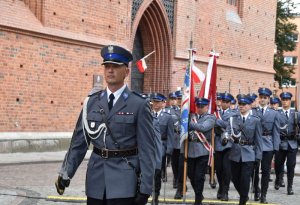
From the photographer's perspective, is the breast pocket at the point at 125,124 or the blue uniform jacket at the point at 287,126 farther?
the blue uniform jacket at the point at 287,126

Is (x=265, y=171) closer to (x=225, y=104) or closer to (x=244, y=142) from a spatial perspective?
(x=244, y=142)

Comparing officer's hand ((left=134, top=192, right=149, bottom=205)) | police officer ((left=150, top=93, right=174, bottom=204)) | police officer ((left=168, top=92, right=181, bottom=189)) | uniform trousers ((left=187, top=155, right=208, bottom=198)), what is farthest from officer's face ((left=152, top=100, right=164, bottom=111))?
officer's hand ((left=134, top=192, right=149, bottom=205))

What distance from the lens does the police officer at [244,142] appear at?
9.59 metres

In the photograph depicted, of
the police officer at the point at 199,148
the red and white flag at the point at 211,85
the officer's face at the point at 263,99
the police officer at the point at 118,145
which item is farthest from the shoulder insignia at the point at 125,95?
the red and white flag at the point at 211,85

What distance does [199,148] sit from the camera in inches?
386

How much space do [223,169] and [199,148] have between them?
1.73 m

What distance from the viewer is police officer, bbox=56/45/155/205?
4918 millimetres

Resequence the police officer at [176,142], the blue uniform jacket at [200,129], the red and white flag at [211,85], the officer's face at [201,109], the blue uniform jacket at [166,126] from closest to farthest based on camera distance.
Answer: the blue uniform jacket at [200,129], the officer's face at [201,109], the blue uniform jacket at [166,126], the red and white flag at [211,85], the police officer at [176,142]

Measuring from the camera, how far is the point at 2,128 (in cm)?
1612

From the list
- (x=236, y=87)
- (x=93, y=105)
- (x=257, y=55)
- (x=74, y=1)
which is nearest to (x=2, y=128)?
(x=74, y=1)

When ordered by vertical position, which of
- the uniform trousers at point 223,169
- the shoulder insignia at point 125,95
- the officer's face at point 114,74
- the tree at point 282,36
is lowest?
the uniform trousers at point 223,169

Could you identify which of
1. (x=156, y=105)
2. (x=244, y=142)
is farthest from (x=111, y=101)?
(x=156, y=105)

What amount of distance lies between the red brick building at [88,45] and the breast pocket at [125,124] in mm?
11571

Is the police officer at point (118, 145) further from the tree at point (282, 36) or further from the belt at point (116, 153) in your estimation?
the tree at point (282, 36)
